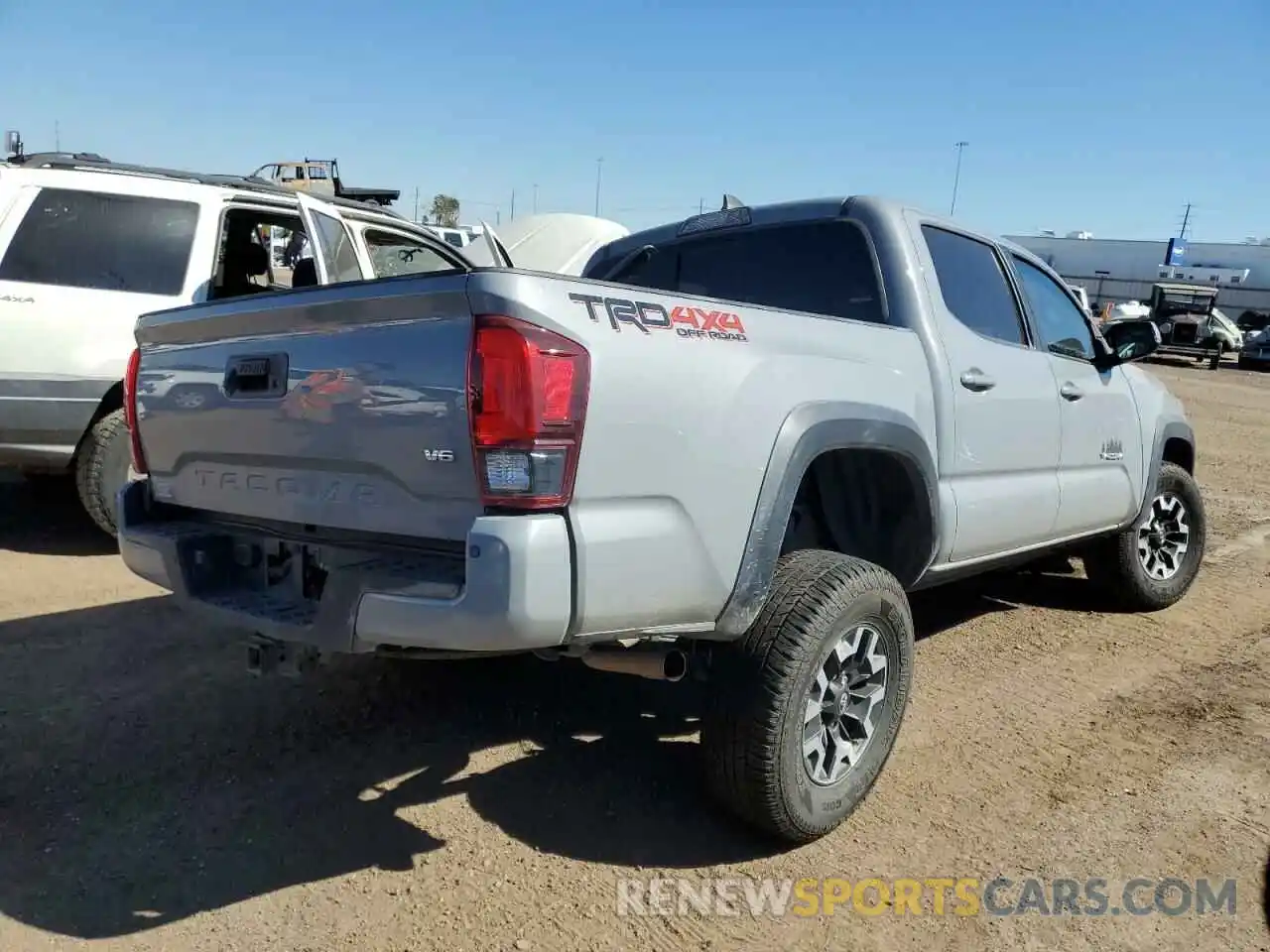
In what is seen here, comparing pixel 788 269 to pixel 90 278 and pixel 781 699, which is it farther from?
pixel 90 278

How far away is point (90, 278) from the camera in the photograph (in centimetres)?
570

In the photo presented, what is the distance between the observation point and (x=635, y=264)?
4.61 metres

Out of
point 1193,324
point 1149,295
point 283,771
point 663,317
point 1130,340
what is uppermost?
point 1149,295

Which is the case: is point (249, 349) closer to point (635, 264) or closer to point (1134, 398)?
point (635, 264)

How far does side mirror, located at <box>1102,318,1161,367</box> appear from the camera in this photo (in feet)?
15.6

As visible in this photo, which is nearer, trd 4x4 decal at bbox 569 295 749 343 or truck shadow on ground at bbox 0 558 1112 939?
trd 4x4 decal at bbox 569 295 749 343

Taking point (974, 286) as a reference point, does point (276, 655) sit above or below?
below

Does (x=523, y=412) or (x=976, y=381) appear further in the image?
(x=976, y=381)

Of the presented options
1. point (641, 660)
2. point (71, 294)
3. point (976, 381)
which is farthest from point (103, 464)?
point (976, 381)

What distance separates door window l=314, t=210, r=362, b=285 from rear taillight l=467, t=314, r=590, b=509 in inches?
155

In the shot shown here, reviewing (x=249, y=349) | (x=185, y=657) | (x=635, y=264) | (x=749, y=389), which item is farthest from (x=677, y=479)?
(x=185, y=657)

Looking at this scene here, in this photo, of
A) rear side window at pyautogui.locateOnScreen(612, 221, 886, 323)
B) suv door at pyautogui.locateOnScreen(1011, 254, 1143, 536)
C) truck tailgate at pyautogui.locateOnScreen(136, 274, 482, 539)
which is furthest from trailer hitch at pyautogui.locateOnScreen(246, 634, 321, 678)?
suv door at pyautogui.locateOnScreen(1011, 254, 1143, 536)

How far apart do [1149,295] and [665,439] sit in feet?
192

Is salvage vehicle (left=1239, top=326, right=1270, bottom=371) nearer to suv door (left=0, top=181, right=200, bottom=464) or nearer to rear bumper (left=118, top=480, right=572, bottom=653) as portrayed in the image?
suv door (left=0, top=181, right=200, bottom=464)
